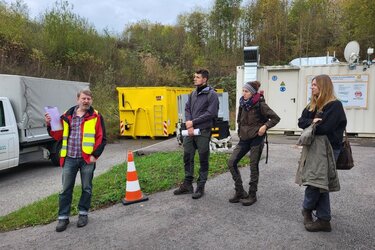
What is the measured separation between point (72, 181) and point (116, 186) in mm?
1697

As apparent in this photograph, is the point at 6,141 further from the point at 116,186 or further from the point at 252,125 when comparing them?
the point at 252,125

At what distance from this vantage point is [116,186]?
20.5 feet

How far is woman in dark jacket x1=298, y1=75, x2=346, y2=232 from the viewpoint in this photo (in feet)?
12.8

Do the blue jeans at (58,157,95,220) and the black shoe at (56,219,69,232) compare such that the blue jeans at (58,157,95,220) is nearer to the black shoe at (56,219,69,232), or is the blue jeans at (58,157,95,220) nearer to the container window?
the black shoe at (56,219,69,232)

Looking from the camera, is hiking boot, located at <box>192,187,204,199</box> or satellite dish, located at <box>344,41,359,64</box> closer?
hiking boot, located at <box>192,187,204,199</box>

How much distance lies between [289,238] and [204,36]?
29.5 metres

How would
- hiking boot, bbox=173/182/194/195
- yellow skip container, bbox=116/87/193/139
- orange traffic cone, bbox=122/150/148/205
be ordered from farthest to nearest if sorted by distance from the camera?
yellow skip container, bbox=116/87/193/139 → hiking boot, bbox=173/182/194/195 → orange traffic cone, bbox=122/150/148/205

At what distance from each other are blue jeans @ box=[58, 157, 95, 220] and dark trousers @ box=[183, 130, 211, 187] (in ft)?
5.16

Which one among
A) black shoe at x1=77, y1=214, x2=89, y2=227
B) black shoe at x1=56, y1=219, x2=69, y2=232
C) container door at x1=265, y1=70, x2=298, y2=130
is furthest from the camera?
container door at x1=265, y1=70, x2=298, y2=130

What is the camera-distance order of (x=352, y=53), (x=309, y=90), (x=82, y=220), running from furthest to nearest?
1. (x=309, y=90)
2. (x=352, y=53)
3. (x=82, y=220)

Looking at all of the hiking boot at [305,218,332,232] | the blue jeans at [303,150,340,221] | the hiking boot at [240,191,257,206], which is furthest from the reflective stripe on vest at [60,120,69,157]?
the hiking boot at [305,218,332,232]

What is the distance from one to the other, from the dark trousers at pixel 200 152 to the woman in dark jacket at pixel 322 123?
65.0 inches

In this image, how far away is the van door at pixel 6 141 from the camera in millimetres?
7809

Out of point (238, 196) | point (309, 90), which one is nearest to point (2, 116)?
point (238, 196)
